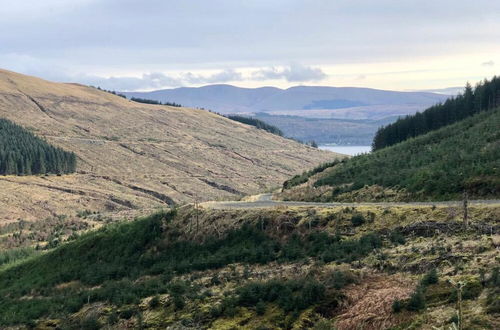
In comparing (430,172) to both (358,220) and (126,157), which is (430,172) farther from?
(126,157)

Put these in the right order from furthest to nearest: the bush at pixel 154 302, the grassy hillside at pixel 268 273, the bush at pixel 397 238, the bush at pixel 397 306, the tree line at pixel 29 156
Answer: the tree line at pixel 29 156 < the bush at pixel 154 302 < the bush at pixel 397 238 < the grassy hillside at pixel 268 273 < the bush at pixel 397 306

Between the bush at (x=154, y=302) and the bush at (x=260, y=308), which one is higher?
the bush at (x=260, y=308)

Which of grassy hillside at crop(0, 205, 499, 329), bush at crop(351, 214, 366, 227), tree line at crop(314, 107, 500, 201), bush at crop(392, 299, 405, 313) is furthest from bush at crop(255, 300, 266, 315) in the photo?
tree line at crop(314, 107, 500, 201)

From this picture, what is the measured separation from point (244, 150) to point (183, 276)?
144618 millimetres

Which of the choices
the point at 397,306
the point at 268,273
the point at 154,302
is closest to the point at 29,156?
the point at 154,302

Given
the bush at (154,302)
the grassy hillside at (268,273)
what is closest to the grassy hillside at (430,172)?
the grassy hillside at (268,273)

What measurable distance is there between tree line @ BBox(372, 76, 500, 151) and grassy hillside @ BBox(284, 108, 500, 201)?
3057 cm

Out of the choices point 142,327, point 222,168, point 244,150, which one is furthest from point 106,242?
point 244,150

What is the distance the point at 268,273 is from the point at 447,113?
7639cm

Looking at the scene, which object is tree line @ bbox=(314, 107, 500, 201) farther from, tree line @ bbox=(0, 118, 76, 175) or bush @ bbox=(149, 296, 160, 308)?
tree line @ bbox=(0, 118, 76, 175)

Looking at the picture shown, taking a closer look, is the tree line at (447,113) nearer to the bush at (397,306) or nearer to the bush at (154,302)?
the bush at (154,302)

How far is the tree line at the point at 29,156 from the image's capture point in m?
105

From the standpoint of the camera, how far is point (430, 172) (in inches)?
1337

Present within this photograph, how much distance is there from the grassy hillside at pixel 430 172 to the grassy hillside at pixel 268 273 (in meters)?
6.18
